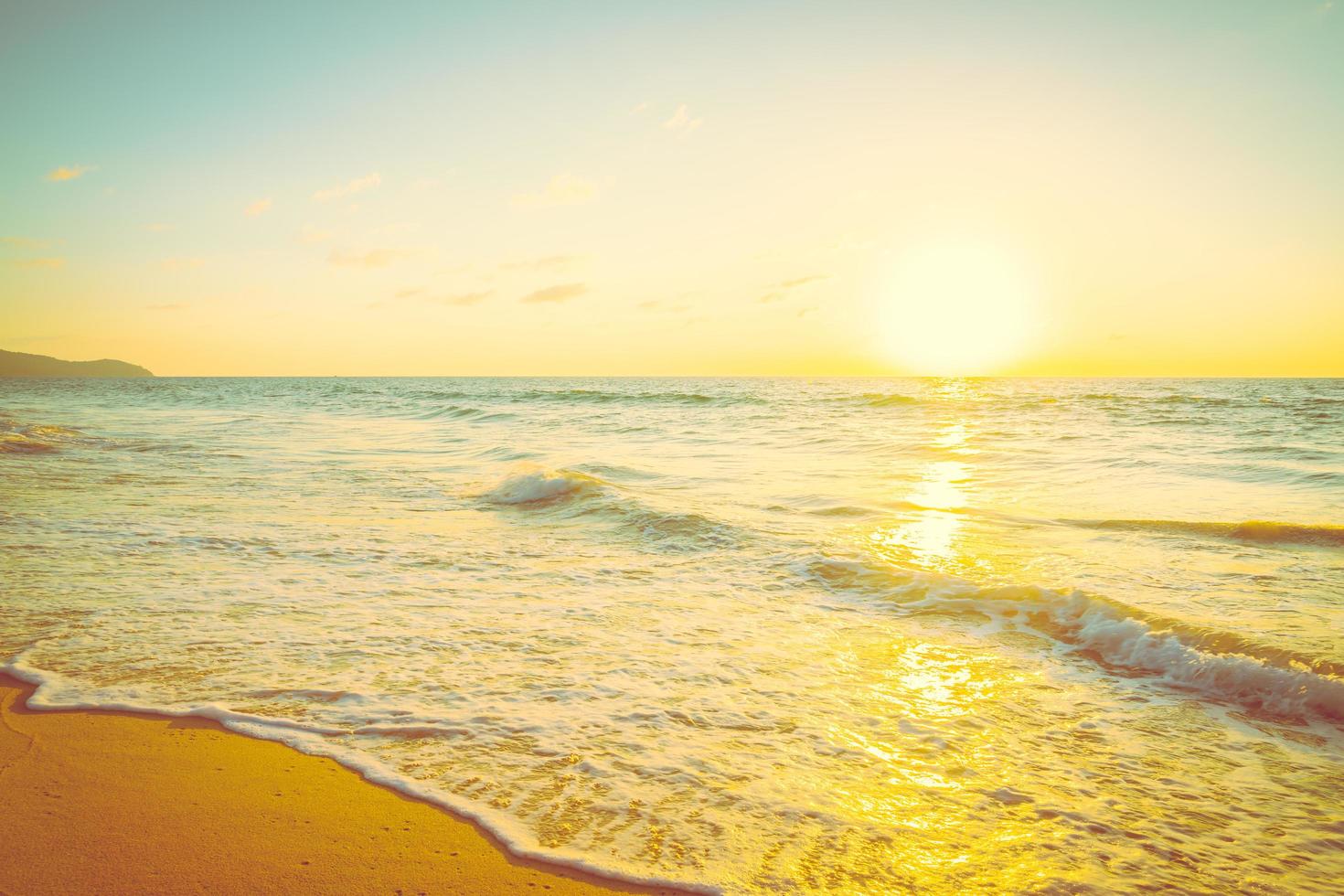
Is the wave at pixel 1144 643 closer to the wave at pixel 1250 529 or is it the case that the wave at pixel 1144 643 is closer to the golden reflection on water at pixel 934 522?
the golden reflection on water at pixel 934 522

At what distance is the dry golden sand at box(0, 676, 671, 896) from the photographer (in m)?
2.50

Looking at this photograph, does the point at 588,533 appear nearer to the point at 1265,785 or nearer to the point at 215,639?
the point at 215,639

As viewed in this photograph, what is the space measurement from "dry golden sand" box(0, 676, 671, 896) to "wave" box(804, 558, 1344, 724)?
405 centimetres

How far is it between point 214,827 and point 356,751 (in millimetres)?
711

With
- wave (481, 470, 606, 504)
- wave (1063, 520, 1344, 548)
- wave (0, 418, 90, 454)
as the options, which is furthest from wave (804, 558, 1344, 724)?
wave (0, 418, 90, 454)

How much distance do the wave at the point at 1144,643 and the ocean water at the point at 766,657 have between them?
2cm

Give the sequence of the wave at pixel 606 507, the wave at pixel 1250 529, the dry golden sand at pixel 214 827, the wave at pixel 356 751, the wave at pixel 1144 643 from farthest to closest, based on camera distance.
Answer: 1. the wave at pixel 606 507
2. the wave at pixel 1250 529
3. the wave at pixel 1144 643
4. the wave at pixel 356 751
5. the dry golden sand at pixel 214 827

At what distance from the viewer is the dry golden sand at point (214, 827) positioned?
2502mm

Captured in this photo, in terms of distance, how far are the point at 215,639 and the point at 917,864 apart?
14.7 feet

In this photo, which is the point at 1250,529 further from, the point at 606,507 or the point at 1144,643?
the point at 606,507

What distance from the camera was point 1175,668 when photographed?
4.72 m

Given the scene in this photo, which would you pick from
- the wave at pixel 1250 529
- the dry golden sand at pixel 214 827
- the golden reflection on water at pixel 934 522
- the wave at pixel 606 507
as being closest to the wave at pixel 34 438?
the wave at pixel 606 507

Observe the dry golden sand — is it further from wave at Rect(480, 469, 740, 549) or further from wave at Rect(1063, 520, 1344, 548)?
wave at Rect(1063, 520, 1344, 548)

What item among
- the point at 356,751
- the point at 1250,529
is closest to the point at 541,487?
the point at 356,751
